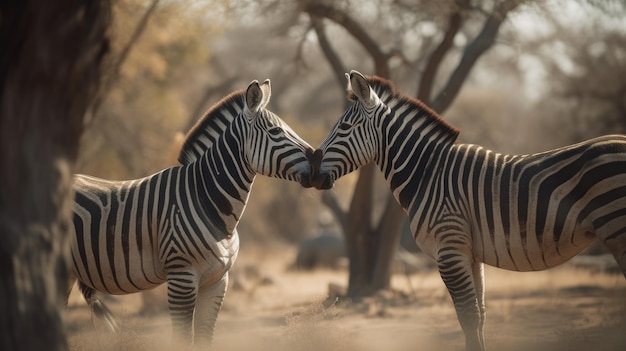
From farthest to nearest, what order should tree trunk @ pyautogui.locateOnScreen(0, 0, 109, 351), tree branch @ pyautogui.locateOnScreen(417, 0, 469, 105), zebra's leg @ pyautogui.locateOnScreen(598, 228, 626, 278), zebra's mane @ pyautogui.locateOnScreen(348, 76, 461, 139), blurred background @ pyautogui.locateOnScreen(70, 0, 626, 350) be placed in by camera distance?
tree branch @ pyautogui.locateOnScreen(417, 0, 469, 105)
blurred background @ pyautogui.locateOnScreen(70, 0, 626, 350)
zebra's mane @ pyautogui.locateOnScreen(348, 76, 461, 139)
zebra's leg @ pyautogui.locateOnScreen(598, 228, 626, 278)
tree trunk @ pyautogui.locateOnScreen(0, 0, 109, 351)

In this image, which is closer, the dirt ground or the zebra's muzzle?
the zebra's muzzle

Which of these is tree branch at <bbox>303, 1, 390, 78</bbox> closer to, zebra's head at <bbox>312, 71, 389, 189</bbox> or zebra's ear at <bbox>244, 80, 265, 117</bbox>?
zebra's head at <bbox>312, 71, 389, 189</bbox>

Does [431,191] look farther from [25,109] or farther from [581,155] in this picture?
[25,109]

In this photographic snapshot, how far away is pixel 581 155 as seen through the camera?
589 centimetres

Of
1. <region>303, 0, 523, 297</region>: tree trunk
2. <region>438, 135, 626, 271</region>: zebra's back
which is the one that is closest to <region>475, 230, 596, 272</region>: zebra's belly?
<region>438, 135, 626, 271</region>: zebra's back

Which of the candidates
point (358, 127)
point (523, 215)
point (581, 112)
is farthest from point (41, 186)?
point (581, 112)

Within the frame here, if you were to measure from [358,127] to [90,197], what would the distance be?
8.12 ft

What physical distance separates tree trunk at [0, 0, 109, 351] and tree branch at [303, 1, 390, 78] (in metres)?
7.66

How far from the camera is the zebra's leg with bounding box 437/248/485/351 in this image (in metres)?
6.03

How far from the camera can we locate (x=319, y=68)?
3008cm

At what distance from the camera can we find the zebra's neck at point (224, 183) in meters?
6.48

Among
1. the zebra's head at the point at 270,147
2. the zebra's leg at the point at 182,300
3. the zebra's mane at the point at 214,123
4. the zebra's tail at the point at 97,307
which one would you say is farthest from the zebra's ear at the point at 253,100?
the zebra's tail at the point at 97,307

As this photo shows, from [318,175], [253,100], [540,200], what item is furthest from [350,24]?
[540,200]

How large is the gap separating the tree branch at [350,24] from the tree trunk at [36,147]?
25.1ft
